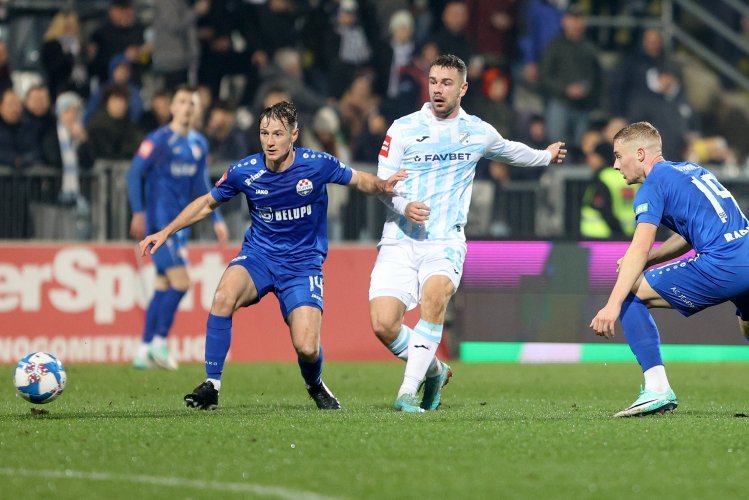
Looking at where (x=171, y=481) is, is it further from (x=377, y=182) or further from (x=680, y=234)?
(x=680, y=234)

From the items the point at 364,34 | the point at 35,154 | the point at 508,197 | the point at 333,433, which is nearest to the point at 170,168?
the point at 35,154

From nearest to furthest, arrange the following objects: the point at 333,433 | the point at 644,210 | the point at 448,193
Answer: the point at 333,433
the point at 644,210
the point at 448,193

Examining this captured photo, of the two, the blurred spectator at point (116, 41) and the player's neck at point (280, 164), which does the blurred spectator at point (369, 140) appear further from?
the player's neck at point (280, 164)

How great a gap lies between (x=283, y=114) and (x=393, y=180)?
0.90 m

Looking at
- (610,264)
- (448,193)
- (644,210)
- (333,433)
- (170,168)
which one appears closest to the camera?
(333,433)

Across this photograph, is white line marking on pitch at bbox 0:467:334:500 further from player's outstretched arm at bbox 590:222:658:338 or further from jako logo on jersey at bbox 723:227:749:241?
jako logo on jersey at bbox 723:227:749:241

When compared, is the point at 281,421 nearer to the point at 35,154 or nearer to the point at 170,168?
the point at 170,168

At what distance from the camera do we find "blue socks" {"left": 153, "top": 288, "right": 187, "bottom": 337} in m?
13.7

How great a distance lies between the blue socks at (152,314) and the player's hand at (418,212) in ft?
17.5

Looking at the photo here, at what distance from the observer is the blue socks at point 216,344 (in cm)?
923

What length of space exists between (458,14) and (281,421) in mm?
11211

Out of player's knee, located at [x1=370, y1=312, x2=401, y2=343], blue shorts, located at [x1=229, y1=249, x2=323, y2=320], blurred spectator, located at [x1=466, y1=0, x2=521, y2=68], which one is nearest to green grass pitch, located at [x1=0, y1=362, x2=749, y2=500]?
player's knee, located at [x1=370, y1=312, x2=401, y2=343]

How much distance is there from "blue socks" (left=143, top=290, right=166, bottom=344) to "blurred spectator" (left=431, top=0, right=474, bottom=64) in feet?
20.9

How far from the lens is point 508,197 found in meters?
16.0
